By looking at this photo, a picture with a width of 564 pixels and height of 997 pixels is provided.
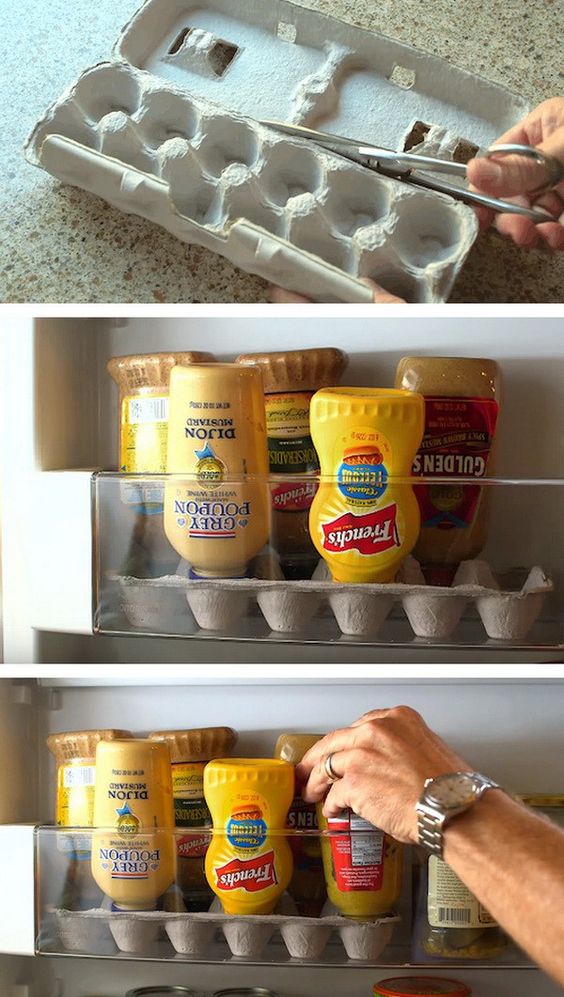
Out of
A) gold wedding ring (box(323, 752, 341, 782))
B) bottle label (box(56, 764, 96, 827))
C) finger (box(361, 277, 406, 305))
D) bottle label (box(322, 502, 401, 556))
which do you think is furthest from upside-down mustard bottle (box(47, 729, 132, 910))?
finger (box(361, 277, 406, 305))

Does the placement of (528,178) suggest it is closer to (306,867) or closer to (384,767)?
(384,767)

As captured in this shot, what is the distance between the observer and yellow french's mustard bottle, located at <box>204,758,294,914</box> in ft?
3.63

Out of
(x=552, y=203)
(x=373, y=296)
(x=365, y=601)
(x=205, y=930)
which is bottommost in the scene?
(x=205, y=930)

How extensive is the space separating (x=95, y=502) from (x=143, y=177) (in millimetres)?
390

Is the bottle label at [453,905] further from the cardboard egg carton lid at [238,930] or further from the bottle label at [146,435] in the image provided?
the bottle label at [146,435]

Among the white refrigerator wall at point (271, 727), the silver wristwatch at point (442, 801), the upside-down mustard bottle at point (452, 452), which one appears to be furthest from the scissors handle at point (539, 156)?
the silver wristwatch at point (442, 801)

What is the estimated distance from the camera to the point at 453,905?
1.13 meters

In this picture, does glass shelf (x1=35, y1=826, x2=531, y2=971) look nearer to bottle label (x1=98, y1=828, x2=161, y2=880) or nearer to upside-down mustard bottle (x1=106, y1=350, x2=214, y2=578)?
bottle label (x1=98, y1=828, x2=161, y2=880)

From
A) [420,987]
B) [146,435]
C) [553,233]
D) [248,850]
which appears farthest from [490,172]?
[420,987]

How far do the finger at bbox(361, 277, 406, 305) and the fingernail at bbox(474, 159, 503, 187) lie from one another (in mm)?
157

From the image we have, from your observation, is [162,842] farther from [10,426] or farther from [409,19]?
[409,19]

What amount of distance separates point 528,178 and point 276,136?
29 cm

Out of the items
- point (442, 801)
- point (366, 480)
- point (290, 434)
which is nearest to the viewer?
point (442, 801)

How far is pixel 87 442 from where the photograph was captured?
130 centimetres
